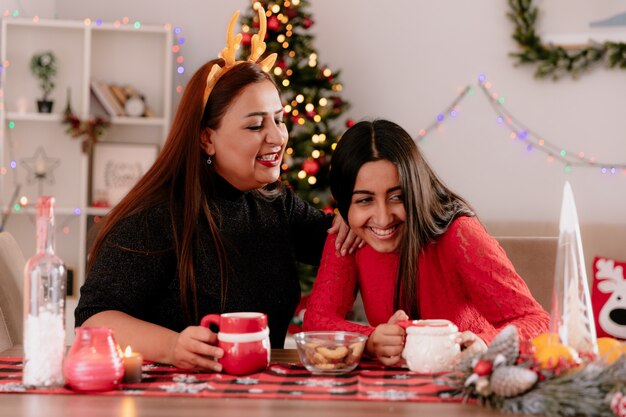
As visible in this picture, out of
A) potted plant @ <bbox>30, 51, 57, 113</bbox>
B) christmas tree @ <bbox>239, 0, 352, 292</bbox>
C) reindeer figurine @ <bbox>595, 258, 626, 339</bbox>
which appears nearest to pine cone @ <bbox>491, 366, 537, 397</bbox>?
reindeer figurine @ <bbox>595, 258, 626, 339</bbox>

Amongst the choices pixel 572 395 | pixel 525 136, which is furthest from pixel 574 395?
pixel 525 136

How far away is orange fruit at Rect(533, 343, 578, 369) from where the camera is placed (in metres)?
1.33

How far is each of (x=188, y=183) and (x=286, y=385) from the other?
0.77 meters

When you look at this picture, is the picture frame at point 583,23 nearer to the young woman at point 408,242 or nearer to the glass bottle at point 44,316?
the young woman at point 408,242

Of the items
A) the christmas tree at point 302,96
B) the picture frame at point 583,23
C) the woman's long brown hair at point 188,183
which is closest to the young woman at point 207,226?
the woman's long brown hair at point 188,183

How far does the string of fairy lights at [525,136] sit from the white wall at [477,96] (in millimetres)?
27

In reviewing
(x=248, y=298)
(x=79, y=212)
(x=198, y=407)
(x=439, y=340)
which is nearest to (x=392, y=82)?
(x=79, y=212)

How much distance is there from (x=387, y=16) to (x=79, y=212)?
1933mm

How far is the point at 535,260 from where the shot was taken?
2695 millimetres

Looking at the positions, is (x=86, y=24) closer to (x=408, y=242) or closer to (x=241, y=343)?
(x=408, y=242)

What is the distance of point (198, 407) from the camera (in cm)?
132

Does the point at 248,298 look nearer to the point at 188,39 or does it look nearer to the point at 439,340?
the point at 439,340

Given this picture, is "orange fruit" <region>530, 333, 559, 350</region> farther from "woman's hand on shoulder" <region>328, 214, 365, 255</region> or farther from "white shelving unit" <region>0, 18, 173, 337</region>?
"white shelving unit" <region>0, 18, 173, 337</region>

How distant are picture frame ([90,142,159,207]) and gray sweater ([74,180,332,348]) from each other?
2.30 metres
